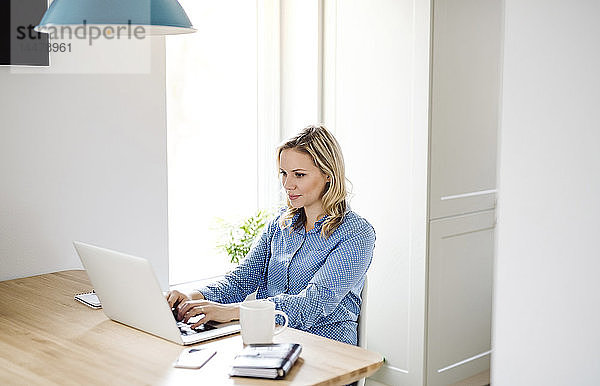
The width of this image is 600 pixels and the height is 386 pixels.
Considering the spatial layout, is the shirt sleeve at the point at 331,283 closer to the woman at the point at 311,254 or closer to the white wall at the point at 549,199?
the woman at the point at 311,254

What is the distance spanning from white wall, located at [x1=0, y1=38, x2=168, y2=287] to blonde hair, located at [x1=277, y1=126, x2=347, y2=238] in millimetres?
766

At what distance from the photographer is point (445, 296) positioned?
3.30 m

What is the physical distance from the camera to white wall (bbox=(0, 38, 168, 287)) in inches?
97.7

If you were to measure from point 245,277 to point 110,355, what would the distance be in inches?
30.6

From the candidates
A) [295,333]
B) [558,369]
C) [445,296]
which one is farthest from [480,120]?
[295,333]

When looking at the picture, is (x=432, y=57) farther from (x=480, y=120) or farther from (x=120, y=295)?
(x=120, y=295)

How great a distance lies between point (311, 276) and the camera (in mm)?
2246

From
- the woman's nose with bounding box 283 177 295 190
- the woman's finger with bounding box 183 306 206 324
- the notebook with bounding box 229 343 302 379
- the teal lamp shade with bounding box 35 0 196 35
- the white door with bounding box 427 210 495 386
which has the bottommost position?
the white door with bounding box 427 210 495 386

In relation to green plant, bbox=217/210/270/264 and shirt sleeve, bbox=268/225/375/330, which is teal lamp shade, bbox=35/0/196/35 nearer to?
shirt sleeve, bbox=268/225/375/330

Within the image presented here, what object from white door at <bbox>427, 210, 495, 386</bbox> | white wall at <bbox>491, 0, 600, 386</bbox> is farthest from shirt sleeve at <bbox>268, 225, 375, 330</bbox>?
white door at <bbox>427, 210, 495, 386</bbox>

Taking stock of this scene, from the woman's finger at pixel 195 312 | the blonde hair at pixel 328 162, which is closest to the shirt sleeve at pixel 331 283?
the blonde hair at pixel 328 162

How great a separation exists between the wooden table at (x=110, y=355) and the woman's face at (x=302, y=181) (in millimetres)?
538

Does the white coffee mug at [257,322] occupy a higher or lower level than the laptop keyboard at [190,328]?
higher

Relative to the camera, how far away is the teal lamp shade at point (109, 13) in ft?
5.29
